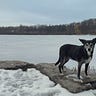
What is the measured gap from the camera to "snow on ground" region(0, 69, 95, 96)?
8039 mm

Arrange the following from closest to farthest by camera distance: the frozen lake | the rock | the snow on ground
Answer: the snow on ground, the rock, the frozen lake

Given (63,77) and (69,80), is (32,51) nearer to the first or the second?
(63,77)

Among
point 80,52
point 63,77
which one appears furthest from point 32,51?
point 80,52

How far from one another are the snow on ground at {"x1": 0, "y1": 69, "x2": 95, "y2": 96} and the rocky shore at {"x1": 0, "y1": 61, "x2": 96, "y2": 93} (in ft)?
0.52

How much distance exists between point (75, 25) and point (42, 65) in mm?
77926

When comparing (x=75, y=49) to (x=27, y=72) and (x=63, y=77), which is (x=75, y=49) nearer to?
(x=63, y=77)

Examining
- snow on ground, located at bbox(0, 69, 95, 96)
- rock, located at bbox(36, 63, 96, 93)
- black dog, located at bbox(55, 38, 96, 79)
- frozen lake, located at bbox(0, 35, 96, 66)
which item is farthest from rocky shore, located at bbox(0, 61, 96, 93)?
frozen lake, located at bbox(0, 35, 96, 66)

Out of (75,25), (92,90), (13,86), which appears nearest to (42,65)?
(13,86)

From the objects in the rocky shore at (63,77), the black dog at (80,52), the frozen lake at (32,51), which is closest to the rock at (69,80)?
the rocky shore at (63,77)

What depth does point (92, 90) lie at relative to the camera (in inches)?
324

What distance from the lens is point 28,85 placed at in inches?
345

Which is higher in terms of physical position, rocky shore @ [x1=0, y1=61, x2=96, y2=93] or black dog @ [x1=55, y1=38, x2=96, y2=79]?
black dog @ [x1=55, y1=38, x2=96, y2=79]

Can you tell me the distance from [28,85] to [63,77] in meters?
1.15

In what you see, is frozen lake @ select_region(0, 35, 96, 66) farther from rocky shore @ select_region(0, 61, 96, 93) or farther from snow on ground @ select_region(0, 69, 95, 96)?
snow on ground @ select_region(0, 69, 95, 96)
